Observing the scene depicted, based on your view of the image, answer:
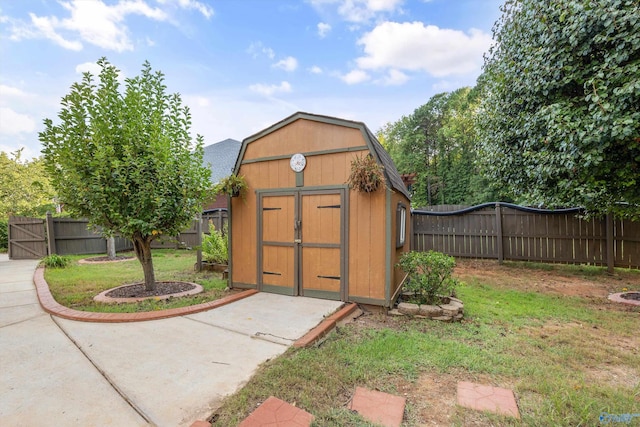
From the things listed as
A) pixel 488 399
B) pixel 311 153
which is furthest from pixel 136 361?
pixel 311 153

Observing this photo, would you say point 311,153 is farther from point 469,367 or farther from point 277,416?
point 277,416

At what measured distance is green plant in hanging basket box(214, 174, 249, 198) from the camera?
4551 mm

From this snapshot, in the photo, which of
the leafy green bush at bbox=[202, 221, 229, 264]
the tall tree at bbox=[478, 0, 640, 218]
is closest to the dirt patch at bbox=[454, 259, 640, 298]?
the tall tree at bbox=[478, 0, 640, 218]

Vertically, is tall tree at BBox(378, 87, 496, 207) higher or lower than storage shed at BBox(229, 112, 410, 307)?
higher

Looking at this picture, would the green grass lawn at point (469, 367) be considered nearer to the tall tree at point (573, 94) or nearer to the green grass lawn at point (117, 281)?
the tall tree at point (573, 94)

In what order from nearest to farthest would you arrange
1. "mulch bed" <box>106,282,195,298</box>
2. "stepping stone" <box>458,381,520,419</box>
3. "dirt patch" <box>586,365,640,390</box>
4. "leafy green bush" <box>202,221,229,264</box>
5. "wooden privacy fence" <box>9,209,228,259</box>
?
"stepping stone" <box>458,381,520,419</box> → "dirt patch" <box>586,365,640,390</box> → "mulch bed" <box>106,282,195,298</box> → "leafy green bush" <box>202,221,229,264</box> → "wooden privacy fence" <box>9,209,228,259</box>

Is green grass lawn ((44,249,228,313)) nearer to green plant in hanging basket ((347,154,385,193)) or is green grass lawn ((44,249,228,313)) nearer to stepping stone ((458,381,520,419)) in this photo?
green plant in hanging basket ((347,154,385,193))

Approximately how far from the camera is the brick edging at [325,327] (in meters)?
2.67

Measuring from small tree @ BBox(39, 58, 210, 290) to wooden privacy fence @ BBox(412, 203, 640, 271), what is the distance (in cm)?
709

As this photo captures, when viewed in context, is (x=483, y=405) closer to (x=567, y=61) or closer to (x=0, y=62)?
(x=567, y=61)

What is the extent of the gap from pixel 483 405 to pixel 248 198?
12.9 ft

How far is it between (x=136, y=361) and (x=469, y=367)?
9.17 feet

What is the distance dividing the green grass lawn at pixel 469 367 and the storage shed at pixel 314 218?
2.46 feet

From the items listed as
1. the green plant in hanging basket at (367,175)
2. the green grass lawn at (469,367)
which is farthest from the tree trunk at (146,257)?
the green plant in hanging basket at (367,175)
